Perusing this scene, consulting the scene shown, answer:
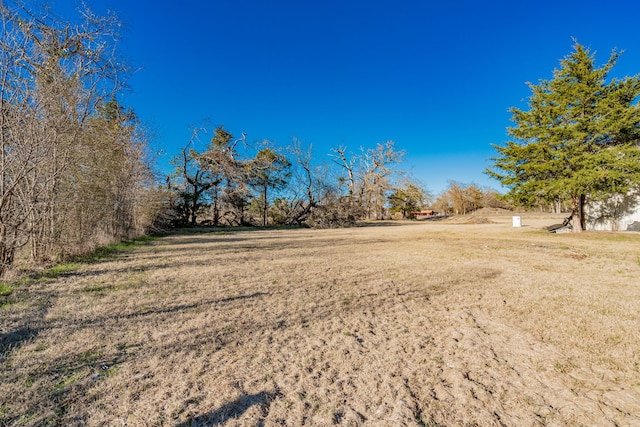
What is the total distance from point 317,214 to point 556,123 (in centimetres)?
1488

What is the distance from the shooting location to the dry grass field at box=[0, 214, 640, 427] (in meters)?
1.73

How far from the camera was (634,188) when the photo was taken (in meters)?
11.4

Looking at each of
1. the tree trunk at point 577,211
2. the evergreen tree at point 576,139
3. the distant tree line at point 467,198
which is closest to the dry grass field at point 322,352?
the evergreen tree at point 576,139

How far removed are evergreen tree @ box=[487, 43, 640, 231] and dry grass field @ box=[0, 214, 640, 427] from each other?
7293 millimetres

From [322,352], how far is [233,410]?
3.07 ft

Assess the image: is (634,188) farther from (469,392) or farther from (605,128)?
(469,392)

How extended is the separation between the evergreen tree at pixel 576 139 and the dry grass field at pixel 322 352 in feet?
23.9

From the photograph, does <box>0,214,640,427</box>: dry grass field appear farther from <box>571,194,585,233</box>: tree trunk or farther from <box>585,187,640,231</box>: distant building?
<box>585,187,640,231</box>: distant building

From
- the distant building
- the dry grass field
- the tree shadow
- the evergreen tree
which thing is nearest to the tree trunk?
the evergreen tree

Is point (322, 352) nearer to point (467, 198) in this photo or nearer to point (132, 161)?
point (132, 161)

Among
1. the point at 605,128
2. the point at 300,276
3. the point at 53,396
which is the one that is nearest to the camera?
the point at 53,396

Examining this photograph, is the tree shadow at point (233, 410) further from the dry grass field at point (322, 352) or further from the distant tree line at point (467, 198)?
the distant tree line at point (467, 198)

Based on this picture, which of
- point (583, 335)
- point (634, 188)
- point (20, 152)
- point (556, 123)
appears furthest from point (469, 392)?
point (634, 188)

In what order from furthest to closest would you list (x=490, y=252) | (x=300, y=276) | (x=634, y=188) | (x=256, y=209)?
Result: (x=256, y=209)
(x=634, y=188)
(x=490, y=252)
(x=300, y=276)
